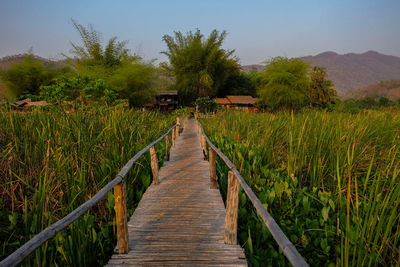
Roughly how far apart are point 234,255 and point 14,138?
3.14 meters

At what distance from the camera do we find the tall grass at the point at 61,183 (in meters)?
1.74

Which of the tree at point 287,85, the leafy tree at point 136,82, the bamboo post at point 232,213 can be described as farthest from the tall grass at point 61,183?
the tree at point 287,85

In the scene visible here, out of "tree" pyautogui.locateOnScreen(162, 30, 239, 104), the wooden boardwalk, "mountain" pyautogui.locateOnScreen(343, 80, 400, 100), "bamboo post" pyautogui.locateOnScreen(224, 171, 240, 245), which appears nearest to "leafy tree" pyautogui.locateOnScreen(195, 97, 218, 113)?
"tree" pyautogui.locateOnScreen(162, 30, 239, 104)

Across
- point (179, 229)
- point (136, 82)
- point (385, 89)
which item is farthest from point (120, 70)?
point (385, 89)

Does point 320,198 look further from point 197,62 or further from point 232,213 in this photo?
point 197,62

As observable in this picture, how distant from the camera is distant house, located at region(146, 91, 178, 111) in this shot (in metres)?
30.3

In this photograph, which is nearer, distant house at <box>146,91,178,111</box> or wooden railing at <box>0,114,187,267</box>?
wooden railing at <box>0,114,187,267</box>

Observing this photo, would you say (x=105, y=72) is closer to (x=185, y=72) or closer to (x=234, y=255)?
(x=185, y=72)

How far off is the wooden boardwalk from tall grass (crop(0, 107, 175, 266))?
298mm

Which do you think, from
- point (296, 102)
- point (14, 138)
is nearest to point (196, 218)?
point (14, 138)

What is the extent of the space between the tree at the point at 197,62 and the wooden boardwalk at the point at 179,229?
976 inches

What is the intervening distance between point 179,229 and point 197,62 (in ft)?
89.4

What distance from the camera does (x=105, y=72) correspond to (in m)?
19.6

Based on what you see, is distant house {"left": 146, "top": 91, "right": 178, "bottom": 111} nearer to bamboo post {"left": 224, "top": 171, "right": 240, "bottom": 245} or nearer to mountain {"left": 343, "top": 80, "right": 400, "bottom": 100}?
bamboo post {"left": 224, "top": 171, "right": 240, "bottom": 245}
